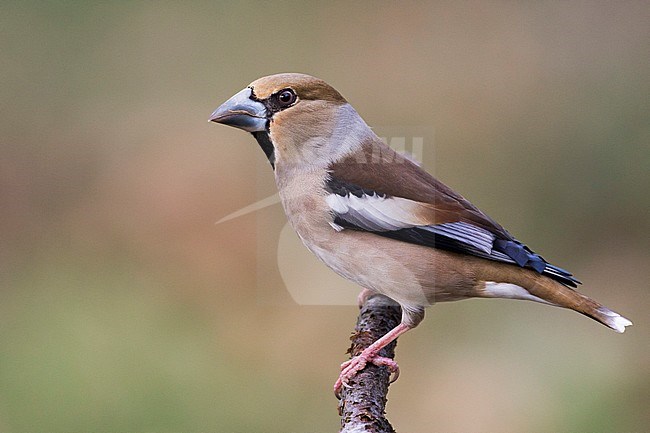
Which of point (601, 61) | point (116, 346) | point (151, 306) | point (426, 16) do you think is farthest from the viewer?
point (426, 16)

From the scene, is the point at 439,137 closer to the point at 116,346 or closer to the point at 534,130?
the point at 534,130

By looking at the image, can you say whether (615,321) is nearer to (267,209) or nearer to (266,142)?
(266,142)

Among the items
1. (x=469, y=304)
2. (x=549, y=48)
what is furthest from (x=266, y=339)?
(x=549, y=48)

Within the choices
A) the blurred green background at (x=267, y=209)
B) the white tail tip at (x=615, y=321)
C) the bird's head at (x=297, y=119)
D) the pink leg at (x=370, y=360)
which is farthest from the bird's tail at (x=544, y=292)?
the blurred green background at (x=267, y=209)

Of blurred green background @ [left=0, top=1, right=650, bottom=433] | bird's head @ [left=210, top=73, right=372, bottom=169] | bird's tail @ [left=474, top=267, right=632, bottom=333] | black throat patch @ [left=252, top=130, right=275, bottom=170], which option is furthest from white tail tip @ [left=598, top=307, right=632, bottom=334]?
blurred green background @ [left=0, top=1, right=650, bottom=433]

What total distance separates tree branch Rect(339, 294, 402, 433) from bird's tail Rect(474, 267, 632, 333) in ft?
1.50

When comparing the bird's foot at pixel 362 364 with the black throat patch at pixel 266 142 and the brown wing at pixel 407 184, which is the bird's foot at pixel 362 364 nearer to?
the brown wing at pixel 407 184

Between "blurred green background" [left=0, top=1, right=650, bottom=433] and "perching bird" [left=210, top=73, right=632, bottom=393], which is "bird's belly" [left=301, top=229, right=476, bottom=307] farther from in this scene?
"blurred green background" [left=0, top=1, right=650, bottom=433]

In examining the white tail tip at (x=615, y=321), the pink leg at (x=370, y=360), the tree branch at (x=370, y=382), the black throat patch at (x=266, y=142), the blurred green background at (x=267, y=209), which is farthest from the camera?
the blurred green background at (x=267, y=209)

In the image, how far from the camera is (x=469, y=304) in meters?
5.56

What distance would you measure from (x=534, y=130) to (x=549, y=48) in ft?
3.29

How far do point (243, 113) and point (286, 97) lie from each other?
0.18 meters

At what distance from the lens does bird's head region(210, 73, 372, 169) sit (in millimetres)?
3172

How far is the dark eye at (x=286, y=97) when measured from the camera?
321 cm
